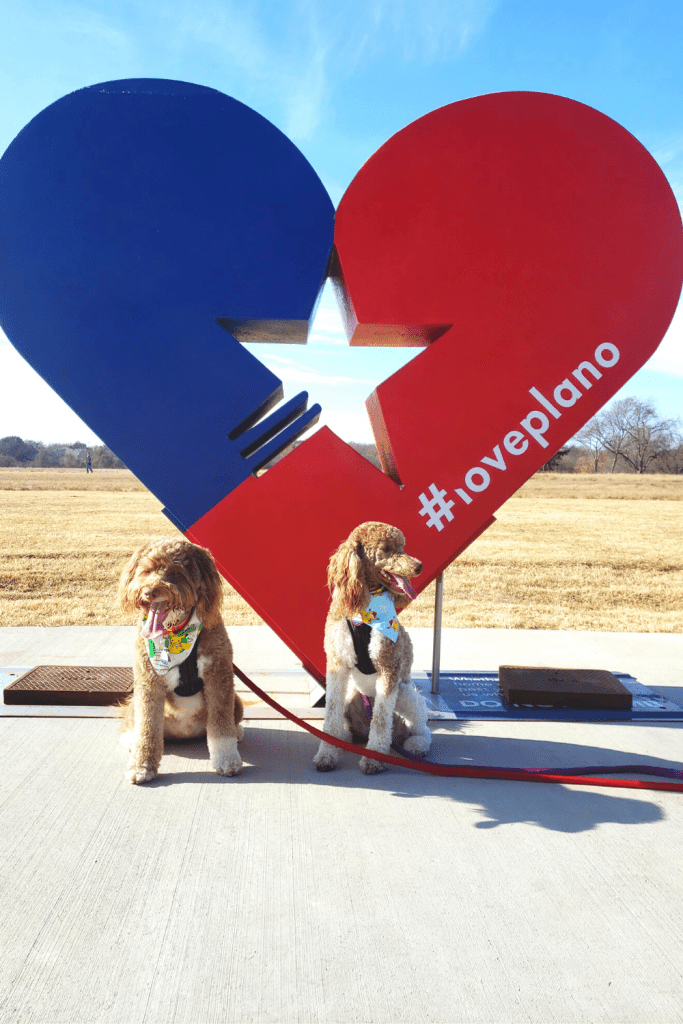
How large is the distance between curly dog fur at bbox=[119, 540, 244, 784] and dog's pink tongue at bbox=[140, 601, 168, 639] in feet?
0.08

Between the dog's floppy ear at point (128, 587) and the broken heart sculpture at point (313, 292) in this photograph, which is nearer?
the dog's floppy ear at point (128, 587)

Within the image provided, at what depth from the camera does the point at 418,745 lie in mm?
3270

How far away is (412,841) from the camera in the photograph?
8.48 feet

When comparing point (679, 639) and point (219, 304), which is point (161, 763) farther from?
point (679, 639)

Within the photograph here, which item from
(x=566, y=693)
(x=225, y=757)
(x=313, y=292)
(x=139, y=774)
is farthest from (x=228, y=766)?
(x=313, y=292)

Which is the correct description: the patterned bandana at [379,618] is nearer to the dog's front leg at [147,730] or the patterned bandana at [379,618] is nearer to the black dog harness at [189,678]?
the black dog harness at [189,678]

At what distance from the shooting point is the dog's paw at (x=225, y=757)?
3.06m

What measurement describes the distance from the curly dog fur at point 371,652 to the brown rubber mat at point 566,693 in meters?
0.98

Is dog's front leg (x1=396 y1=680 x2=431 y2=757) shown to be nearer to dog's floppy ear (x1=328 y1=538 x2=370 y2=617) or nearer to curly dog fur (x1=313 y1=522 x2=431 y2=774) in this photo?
curly dog fur (x1=313 y1=522 x2=431 y2=774)

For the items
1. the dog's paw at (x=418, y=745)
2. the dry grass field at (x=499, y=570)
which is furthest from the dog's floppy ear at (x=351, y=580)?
the dry grass field at (x=499, y=570)

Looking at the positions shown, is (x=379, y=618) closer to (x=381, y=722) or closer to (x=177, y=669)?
(x=381, y=722)

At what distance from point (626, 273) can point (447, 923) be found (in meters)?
3.38

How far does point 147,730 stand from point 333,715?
33.7 inches

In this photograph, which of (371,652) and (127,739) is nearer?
(371,652)
